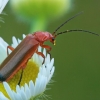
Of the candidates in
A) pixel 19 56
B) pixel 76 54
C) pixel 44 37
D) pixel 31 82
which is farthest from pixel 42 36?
pixel 76 54

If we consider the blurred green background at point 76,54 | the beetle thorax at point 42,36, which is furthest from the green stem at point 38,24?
the blurred green background at point 76,54

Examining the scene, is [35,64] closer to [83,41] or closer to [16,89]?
[16,89]

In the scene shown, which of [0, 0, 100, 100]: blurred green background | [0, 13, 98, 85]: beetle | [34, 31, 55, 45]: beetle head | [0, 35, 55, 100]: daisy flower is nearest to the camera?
[0, 35, 55, 100]: daisy flower

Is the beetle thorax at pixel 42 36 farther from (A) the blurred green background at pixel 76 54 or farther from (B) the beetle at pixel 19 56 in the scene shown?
(A) the blurred green background at pixel 76 54

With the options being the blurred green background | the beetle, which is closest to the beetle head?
the beetle

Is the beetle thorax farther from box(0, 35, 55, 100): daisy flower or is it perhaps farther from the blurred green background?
the blurred green background

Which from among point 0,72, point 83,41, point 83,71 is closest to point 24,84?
point 0,72
